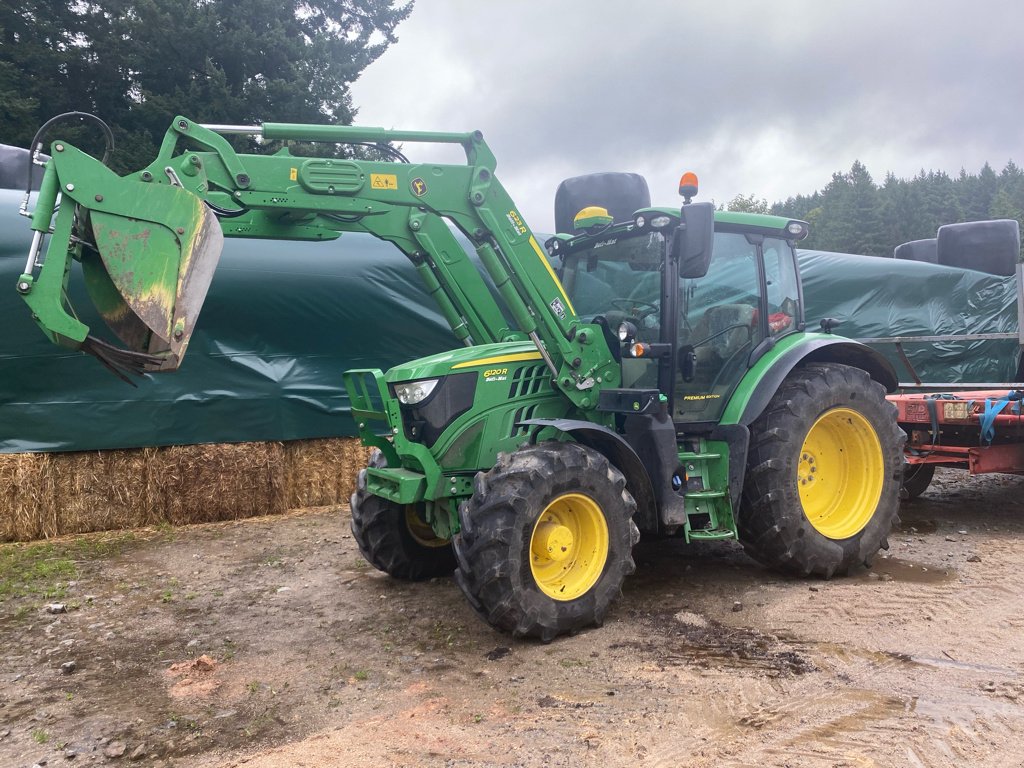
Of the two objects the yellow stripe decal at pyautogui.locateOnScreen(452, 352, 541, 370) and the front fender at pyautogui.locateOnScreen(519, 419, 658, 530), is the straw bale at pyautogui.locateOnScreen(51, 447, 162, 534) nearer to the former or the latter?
the yellow stripe decal at pyautogui.locateOnScreen(452, 352, 541, 370)

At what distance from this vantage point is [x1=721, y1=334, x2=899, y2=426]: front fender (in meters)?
4.89

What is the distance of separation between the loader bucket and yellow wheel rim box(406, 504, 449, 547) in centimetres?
209

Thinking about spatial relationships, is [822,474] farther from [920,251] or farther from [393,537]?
[920,251]

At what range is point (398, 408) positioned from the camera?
450cm

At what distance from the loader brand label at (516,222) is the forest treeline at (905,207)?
7013 cm

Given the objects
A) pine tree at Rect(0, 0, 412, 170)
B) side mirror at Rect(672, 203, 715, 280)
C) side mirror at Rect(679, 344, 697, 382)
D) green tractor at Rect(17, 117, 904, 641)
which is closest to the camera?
green tractor at Rect(17, 117, 904, 641)

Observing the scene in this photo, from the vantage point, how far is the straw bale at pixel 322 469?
8055 mm

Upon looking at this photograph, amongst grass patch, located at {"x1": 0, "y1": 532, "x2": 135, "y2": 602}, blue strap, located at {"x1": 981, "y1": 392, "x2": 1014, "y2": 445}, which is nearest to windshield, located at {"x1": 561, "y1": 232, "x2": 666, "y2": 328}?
blue strap, located at {"x1": 981, "y1": 392, "x2": 1014, "y2": 445}

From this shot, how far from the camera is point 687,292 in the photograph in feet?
16.0

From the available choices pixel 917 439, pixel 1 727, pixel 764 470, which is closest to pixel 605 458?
pixel 764 470

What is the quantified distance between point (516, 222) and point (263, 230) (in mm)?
1478

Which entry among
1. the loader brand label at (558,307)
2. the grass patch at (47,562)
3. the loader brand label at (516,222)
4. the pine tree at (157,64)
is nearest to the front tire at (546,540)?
the loader brand label at (558,307)

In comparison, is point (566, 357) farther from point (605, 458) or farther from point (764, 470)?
point (764, 470)

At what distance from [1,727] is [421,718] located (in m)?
1.79
